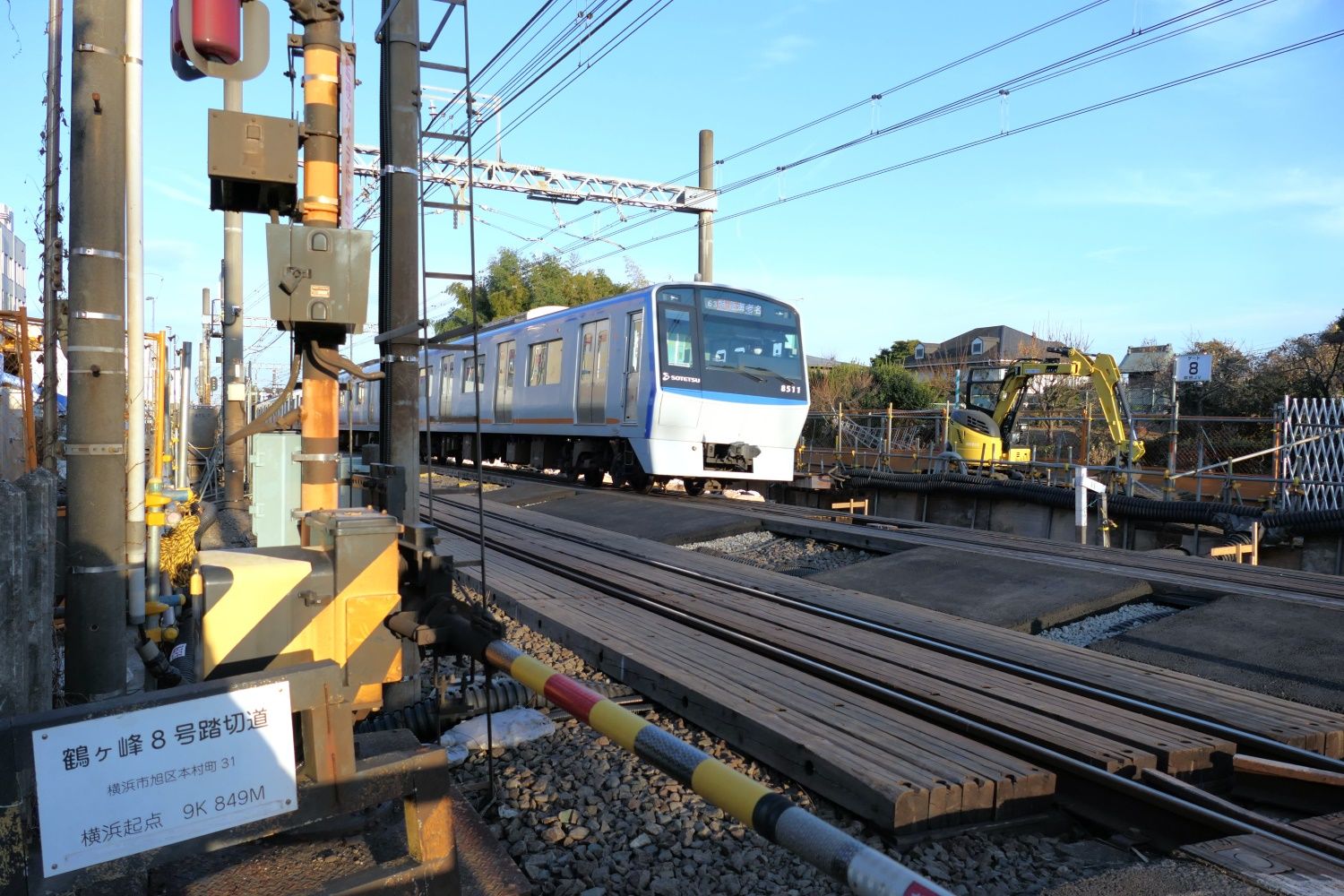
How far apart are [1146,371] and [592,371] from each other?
865 inches

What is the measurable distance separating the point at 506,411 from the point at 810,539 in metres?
10.2

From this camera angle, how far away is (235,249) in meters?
11.2

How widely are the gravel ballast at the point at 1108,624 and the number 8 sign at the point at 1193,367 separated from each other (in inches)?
372

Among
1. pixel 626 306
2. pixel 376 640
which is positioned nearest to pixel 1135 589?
pixel 376 640

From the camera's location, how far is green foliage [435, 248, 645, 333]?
42531mm

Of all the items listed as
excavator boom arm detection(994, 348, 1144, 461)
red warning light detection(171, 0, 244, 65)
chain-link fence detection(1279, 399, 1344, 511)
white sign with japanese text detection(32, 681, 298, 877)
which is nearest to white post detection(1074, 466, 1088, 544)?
excavator boom arm detection(994, 348, 1144, 461)

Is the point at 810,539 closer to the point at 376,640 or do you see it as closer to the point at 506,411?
the point at 376,640

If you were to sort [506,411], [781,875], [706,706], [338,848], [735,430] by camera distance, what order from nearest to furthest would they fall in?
[338,848], [781,875], [706,706], [735,430], [506,411]

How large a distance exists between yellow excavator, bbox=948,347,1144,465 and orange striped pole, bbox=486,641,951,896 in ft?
46.7

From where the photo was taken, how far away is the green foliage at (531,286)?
4253cm

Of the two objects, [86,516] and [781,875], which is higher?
[86,516]

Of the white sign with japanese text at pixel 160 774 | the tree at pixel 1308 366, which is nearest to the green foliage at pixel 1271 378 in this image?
the tree at pixel 1308 366

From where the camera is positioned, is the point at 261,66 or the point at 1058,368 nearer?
the point at 261,66

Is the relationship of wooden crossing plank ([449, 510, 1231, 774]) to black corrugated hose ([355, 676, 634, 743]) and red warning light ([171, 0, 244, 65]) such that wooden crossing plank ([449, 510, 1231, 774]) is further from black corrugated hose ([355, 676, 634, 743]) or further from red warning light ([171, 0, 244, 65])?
red warning light ([171, 0, 244, 65])
